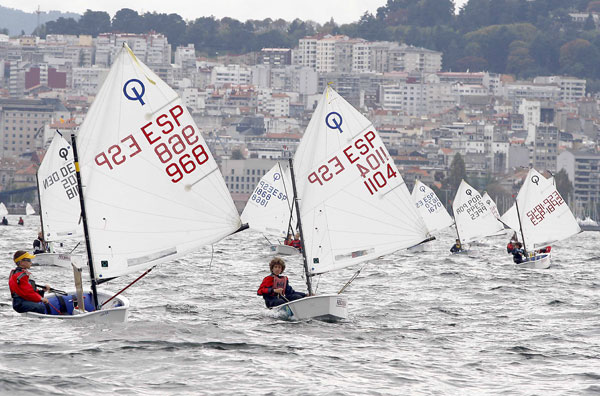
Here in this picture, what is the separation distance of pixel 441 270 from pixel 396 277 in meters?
4.22

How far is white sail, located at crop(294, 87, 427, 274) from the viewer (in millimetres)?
20938

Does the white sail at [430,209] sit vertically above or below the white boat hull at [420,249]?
above

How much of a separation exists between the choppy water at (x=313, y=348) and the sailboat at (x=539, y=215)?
1337 cm

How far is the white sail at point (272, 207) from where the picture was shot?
4831cm

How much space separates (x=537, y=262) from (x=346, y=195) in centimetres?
1777

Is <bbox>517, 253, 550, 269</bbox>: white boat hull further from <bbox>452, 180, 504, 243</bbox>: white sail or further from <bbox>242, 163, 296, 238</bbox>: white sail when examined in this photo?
<bbox>452, 180, 504, 243</bbox>: white sail

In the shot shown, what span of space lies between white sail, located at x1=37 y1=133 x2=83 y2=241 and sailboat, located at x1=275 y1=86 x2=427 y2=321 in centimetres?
1470

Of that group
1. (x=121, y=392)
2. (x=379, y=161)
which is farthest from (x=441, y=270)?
(x=121, y=392)

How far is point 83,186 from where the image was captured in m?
17.9

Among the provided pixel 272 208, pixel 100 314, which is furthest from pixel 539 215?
A: pixel 100 314

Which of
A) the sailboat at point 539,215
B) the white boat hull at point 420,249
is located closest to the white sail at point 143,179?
the sailboat at point 539,215

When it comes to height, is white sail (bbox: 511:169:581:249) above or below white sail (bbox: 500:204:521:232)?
above

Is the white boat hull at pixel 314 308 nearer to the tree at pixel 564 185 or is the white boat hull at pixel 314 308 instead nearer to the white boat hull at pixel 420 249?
the white boat hull at pixel 420 249

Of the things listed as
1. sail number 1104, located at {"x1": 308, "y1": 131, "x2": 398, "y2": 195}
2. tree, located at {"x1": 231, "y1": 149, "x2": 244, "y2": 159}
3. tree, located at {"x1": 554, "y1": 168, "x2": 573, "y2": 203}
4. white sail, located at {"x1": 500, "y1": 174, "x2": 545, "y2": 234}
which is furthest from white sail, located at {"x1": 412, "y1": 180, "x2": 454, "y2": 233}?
tree, located at {"x1": 231, "y1": 149, "x2": 244, "y2": 159}
